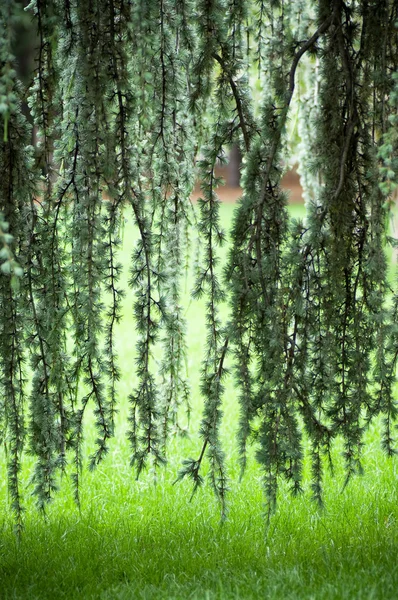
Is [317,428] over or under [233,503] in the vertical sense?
over

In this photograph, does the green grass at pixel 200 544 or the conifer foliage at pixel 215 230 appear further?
the green grass at pixel 200 544

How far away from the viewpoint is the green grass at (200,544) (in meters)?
2.96

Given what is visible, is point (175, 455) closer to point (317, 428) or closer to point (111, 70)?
point (317, 428)

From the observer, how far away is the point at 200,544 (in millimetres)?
3508

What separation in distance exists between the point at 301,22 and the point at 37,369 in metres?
2.06

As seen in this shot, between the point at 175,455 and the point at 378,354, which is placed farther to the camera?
the point at 175,455

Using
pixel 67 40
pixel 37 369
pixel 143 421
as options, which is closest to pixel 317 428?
pixel 143 421

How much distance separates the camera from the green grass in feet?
9.72

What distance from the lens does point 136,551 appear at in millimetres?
3471

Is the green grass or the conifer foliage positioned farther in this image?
the green grass

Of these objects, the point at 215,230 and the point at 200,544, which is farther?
the point at 200,544

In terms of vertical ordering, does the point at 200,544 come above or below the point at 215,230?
below

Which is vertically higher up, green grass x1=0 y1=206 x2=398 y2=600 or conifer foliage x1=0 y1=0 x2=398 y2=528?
conifer foliage x1=0 y1=0 x2=398 y2=528

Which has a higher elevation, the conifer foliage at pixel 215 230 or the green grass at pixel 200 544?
the conifer foliage at pixel 215 230
